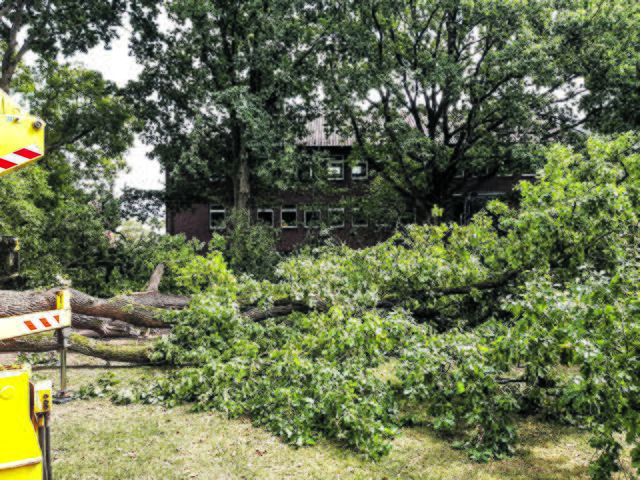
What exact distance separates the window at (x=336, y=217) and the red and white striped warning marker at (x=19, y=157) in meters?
16.7

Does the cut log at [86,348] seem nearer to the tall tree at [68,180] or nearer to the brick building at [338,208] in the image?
the tall tree at [68,180]

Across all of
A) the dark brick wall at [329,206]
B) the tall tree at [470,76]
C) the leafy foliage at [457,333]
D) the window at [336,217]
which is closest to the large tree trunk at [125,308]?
the leafy foliage at [457,333]

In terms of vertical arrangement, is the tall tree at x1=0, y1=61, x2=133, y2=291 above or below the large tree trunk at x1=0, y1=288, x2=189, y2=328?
above

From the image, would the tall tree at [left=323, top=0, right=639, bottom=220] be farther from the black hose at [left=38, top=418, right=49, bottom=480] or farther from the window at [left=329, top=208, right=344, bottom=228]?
the black hose at [left=38, top=418, right=49, bottom=480]

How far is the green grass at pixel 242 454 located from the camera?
404 cm

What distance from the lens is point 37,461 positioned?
2.81 m

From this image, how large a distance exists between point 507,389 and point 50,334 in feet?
19.5

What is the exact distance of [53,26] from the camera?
1598 cm

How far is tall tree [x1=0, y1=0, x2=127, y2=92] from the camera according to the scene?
14.9 meters

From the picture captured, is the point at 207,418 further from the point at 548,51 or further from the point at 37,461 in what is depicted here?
the point at 548,51

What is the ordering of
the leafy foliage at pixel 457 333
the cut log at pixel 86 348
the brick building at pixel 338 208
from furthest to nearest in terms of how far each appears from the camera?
1. the brick building at pixel 338 208
2. the cut log at pixel 86 348
3. the leafy foliage at pixel 457 333

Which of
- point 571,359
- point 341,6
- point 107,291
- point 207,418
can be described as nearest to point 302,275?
point 207,418

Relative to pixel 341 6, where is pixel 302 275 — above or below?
below

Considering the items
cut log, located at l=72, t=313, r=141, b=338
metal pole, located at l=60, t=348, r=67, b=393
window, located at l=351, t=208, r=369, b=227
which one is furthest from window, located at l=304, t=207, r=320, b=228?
metal pole, located at l=60, t=348, r=67, b=393
